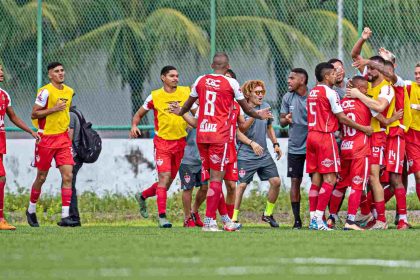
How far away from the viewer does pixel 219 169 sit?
14508 mm

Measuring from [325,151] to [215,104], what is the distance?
5.56 feet

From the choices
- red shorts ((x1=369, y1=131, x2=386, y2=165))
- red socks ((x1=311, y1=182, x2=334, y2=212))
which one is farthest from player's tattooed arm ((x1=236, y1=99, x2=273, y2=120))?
red shorts ((x1=369, y1=131, x2=386, y2=165))

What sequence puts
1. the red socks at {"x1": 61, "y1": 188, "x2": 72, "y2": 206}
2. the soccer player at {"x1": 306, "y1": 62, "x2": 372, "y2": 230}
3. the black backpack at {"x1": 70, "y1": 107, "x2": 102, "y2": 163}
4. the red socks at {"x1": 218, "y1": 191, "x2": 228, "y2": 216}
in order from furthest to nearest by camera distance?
the black backpack at {"x1": 70, "y1": 107, "x2": 102, "y2": 163}, the red socks at {"x1": 61, "y1": 188, "x2": 72, "y2": 206}, the red socks at {"x1": 218, "y1": 191, "x2": 228, "y2": 216}, the soccer player at {"x1": 306, "y1": 62, "x2": 372, "y2": 230}

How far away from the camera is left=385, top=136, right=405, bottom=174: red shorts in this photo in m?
16.0

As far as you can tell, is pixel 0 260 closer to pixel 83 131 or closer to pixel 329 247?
pixel 329 247

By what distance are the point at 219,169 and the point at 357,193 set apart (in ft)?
6.43

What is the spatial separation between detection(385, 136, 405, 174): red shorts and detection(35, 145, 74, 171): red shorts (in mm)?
4090

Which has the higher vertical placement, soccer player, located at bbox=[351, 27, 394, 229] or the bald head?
the bald head

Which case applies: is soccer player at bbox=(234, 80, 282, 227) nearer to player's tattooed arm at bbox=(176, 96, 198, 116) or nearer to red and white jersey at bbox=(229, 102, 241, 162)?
red and white jersey at bbox=(229, 102, 241, 162)

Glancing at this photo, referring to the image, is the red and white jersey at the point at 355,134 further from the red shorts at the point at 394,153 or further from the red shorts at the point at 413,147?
the red shorts at the point at 413,147

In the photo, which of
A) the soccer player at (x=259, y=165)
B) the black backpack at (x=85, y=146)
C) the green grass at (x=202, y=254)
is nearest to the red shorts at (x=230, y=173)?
the green grass at (x=202, y=254)

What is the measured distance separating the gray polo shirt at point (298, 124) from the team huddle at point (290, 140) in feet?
0.04

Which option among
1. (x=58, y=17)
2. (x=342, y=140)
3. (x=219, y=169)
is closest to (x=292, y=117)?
(x=342, y=140)

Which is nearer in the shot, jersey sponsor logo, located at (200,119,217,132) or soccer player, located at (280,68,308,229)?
jersey sponsor logo, located at (200,119,217,132)
